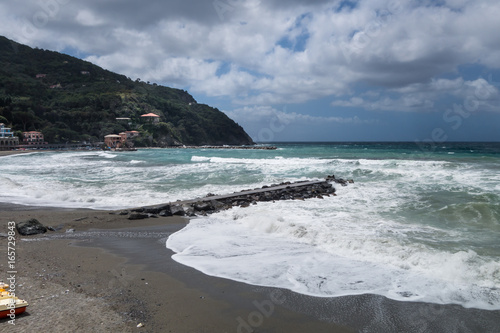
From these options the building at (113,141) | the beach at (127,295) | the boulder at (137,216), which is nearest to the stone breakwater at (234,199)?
the boulder at (137,216)

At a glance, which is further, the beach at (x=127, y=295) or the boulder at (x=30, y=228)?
the boulder at (x=30, y=228)

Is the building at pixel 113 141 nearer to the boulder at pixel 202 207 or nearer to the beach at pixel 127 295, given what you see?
the boulder at pixel 202 207

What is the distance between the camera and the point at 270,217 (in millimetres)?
9875

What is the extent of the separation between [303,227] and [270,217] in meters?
1.65

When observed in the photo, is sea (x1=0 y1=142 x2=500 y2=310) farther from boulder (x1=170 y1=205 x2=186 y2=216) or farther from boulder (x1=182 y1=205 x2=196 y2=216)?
boulder (x1=170 y1=205 x2=186 y2=216)

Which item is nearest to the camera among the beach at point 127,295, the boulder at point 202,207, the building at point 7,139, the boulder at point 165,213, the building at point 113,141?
the beach at point 127,295

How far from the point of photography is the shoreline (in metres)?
3.92

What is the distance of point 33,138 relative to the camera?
2886 inches

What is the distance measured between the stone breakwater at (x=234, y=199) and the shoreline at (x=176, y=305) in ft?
15.0

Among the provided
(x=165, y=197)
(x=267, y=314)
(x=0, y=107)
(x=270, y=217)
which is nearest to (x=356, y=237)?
(x=270, y=217)

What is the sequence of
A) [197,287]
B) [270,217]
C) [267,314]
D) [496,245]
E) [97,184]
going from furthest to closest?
[97,184] → [270,217] → [496,245] → [197,287] → [267,314]

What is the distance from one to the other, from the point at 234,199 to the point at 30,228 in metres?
7.36

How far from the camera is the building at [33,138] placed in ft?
237

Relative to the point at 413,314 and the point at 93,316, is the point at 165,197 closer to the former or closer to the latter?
the point at 93,316
